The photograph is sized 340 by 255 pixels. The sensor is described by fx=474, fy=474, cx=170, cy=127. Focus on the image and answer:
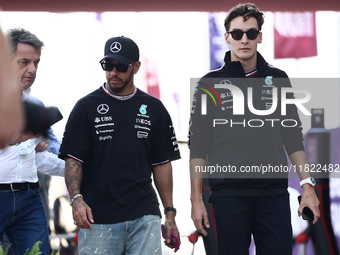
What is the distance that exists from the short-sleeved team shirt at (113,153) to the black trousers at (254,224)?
419mm

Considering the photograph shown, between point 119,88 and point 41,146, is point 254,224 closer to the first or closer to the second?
point 119,88

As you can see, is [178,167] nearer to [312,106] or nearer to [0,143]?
[312,106]

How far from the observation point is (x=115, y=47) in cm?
293

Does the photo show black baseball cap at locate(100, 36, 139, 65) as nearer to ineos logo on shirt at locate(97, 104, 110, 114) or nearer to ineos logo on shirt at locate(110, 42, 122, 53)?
ineos logo on shirt at locate(110, 42, 122, 53)

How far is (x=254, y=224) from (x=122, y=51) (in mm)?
1316

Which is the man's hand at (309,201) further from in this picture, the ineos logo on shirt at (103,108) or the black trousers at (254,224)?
the ineos logo on shirt at (103,108)

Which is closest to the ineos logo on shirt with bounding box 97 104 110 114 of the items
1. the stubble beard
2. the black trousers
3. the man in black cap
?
the man in black cap

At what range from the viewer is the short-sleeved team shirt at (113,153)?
2736 mm

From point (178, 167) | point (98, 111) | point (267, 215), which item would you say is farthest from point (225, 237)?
point (178, 167)

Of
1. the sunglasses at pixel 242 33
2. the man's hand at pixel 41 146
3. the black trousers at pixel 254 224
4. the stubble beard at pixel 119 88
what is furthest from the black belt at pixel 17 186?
the sunglasses at pixel 242 33

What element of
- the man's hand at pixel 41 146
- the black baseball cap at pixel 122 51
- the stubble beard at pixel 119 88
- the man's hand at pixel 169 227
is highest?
the black baseball cap at pixel 122 51

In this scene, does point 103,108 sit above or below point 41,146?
above

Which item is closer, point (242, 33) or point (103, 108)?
point (103, 108)

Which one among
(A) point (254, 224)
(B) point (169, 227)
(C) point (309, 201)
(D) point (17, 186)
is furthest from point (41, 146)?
(C) point (309, 201)
